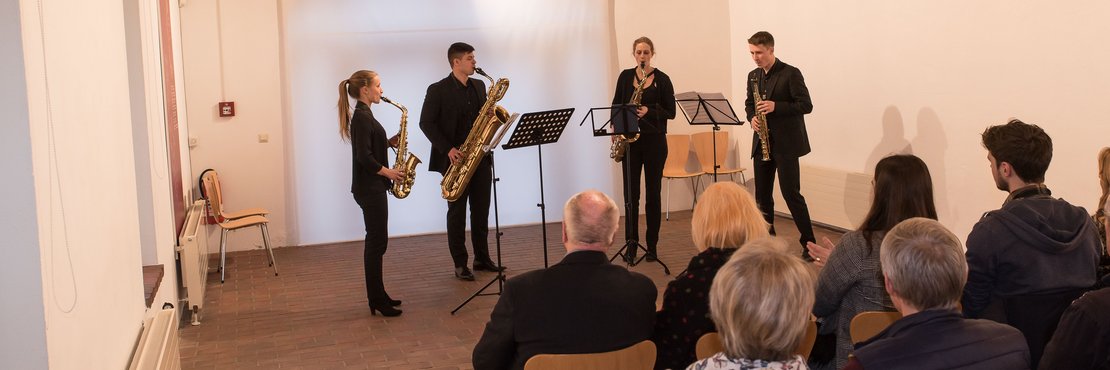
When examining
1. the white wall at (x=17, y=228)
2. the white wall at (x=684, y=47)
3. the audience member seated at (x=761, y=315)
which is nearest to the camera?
the white wall at (x=17, y=228)

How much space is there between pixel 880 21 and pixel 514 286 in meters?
5.54

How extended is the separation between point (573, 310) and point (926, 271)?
39.0 inches

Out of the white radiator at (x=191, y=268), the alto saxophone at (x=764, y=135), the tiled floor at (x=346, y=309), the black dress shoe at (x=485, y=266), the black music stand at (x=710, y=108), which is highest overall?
the black music stand at (x=710, y=108)

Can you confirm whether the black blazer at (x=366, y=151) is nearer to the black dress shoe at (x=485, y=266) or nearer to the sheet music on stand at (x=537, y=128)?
the sheet music on stand at (x=537, y=128)

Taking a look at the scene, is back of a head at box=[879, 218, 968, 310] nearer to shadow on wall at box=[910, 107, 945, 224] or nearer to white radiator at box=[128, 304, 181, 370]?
white radiator at box=[128, 304, 181, 370]

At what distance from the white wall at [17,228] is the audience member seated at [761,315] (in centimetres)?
131

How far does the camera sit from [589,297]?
286cm

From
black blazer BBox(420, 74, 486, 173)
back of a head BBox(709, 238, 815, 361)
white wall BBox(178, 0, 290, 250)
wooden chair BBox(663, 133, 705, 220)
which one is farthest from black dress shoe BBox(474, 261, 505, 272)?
back of a head BBox(709, 238, 815, 361)

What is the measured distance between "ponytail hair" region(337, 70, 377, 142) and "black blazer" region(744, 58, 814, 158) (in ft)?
9.58

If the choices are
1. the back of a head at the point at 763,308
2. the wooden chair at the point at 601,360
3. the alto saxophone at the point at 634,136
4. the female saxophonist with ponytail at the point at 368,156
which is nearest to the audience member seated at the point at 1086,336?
the back of a head at the point at 763,308

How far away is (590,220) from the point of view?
3043 millimetres

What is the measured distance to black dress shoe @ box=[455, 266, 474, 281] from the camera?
22.3ft

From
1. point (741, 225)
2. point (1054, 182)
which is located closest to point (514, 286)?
point (741, 225)

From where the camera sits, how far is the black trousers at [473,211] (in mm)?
6633
